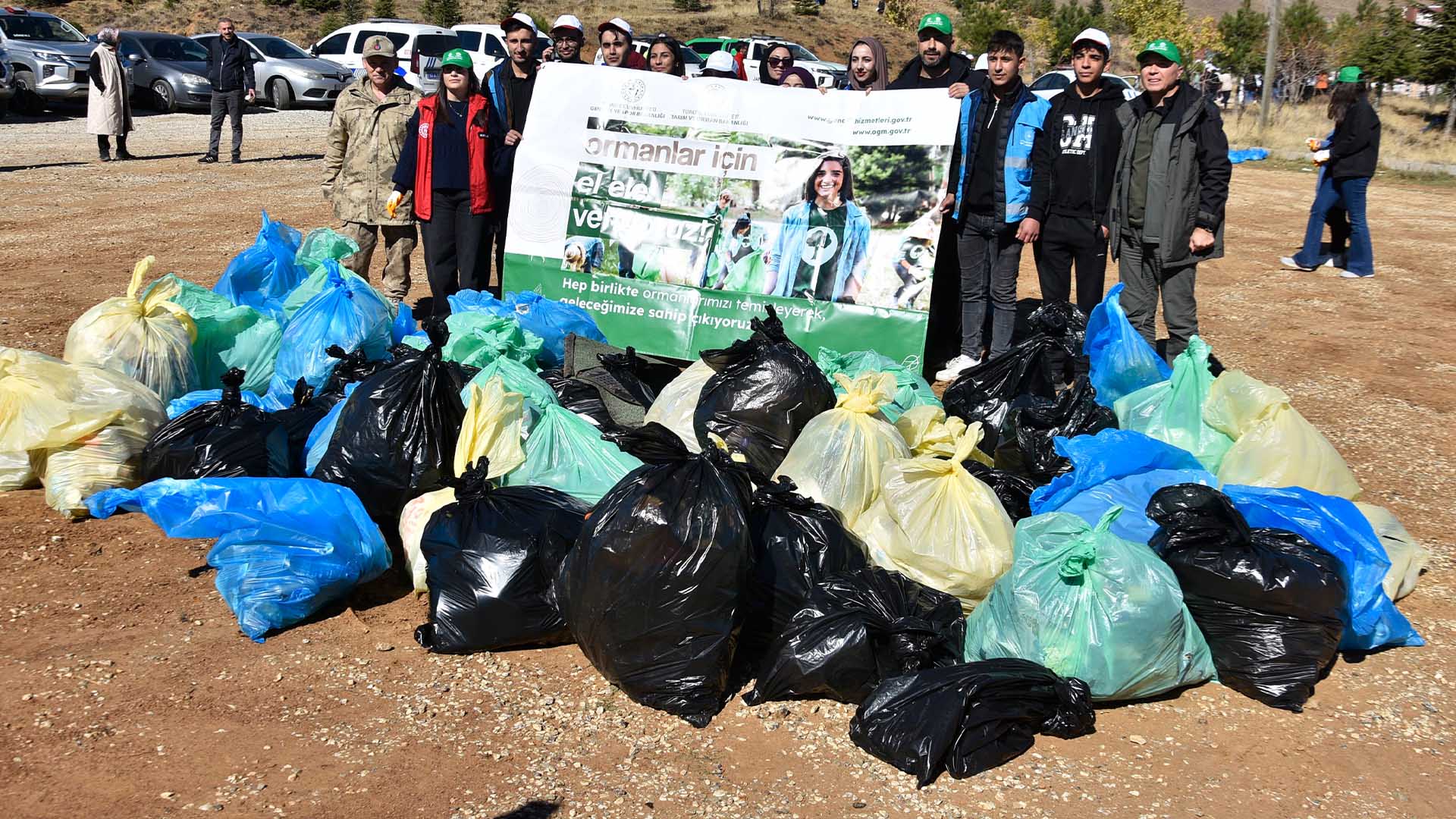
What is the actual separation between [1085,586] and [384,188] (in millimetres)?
4835

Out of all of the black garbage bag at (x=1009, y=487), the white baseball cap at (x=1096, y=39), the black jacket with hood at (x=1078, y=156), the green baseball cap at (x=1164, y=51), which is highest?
the white baseball cap at (x=1096, y=39)

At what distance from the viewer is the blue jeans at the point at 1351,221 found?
364 inches

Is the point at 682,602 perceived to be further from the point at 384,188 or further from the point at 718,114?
the point at 384,188

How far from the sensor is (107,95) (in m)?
13.1

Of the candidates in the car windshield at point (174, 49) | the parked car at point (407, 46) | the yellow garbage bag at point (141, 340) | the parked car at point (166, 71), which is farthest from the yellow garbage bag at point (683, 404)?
the car windshield at point (174, 49)

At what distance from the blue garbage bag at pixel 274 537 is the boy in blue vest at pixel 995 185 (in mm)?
3241

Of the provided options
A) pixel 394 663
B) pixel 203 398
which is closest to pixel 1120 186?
pixel 394 663

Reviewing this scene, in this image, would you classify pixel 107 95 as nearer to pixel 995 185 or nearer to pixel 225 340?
pixel 225 340

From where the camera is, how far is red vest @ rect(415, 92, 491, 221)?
6.00 m

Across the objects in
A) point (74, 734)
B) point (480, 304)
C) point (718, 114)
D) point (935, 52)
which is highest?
point (935, 52)

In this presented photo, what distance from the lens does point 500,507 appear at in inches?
141

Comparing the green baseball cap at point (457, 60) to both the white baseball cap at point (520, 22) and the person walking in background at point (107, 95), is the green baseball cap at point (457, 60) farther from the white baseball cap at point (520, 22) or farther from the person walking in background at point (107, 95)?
the person walking in background at point (107, 95)

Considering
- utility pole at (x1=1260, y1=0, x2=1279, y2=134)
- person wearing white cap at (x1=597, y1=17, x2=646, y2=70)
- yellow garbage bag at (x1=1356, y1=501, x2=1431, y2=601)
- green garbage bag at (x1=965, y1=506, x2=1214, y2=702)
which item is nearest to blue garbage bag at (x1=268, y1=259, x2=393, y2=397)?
person wearing white cap at (x1=597, y1=17, x2=646, y2=70)

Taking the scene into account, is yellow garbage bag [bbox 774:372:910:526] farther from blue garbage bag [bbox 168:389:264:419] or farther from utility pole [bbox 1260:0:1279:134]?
utility pole [bbox 1260:0:1279:134]
